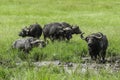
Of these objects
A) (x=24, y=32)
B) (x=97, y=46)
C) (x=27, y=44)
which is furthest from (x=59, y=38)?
(x=97, y=46)

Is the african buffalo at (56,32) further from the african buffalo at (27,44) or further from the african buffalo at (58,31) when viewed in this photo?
the african buffalo at (27,44)

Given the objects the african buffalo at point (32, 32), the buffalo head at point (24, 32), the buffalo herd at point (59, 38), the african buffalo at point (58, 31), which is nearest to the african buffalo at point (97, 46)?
the buffalo herd at point (59, 38)

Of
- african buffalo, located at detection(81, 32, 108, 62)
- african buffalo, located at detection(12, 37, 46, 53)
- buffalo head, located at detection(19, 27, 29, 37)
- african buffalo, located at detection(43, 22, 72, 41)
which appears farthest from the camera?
buffalo head, located at detection(19, 27, 29, 37)

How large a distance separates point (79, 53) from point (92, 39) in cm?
86

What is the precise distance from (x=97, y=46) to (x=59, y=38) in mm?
4964

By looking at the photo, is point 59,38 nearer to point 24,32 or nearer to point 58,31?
point 58,31

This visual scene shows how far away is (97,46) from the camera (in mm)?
16859

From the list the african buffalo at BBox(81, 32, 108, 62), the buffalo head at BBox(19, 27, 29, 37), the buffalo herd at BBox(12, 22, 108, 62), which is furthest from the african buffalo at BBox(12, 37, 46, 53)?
the buffalo head at BBox(19, 27, 29, 37)

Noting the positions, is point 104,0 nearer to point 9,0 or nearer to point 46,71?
point 9,0

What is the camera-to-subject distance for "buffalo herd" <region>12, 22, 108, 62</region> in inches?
655

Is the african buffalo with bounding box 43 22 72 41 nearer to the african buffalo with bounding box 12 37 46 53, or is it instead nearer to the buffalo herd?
the buffalo herd

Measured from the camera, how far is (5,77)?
10.2m

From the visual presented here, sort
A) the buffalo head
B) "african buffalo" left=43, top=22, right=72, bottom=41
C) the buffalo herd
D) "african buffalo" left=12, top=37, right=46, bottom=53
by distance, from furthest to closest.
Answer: the buffalo head
"african buffalo" left=43, top=22, right=72, bottom=41
"african buffalo" left=12, top=37, right=46, bottom=53
the buffalo herd

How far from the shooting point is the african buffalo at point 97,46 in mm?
16516
